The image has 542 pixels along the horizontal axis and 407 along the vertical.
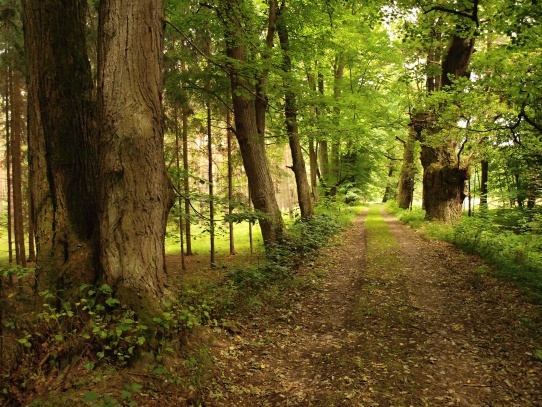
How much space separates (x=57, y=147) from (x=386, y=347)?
5343 millimetres

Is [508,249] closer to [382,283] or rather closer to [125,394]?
[382,283]

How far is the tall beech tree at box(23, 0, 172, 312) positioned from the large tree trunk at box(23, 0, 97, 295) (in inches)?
0.5

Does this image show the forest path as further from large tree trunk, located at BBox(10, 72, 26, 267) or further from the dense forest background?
large tree trunk, located at BBox(10, 72, 26, 267)

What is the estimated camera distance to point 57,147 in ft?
15.0

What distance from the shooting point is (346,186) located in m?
26.3

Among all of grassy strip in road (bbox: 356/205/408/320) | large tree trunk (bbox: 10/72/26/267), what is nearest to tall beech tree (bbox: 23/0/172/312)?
grassy strip in road (bbox: 356/205/408/320)

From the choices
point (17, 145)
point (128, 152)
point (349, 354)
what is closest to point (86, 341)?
point (128, 152)

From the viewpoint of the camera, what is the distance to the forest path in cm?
414

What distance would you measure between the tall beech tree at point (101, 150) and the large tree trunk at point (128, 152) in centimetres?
1

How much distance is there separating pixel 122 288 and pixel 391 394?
341cm

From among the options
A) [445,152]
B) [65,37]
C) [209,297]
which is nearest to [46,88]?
[65,37]

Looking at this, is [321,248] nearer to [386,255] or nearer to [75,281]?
[386,255]

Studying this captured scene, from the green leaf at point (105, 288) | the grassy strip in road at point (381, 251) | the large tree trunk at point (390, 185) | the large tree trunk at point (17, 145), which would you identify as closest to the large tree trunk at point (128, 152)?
the green leaf at point (105, 288)

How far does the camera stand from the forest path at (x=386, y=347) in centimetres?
414
